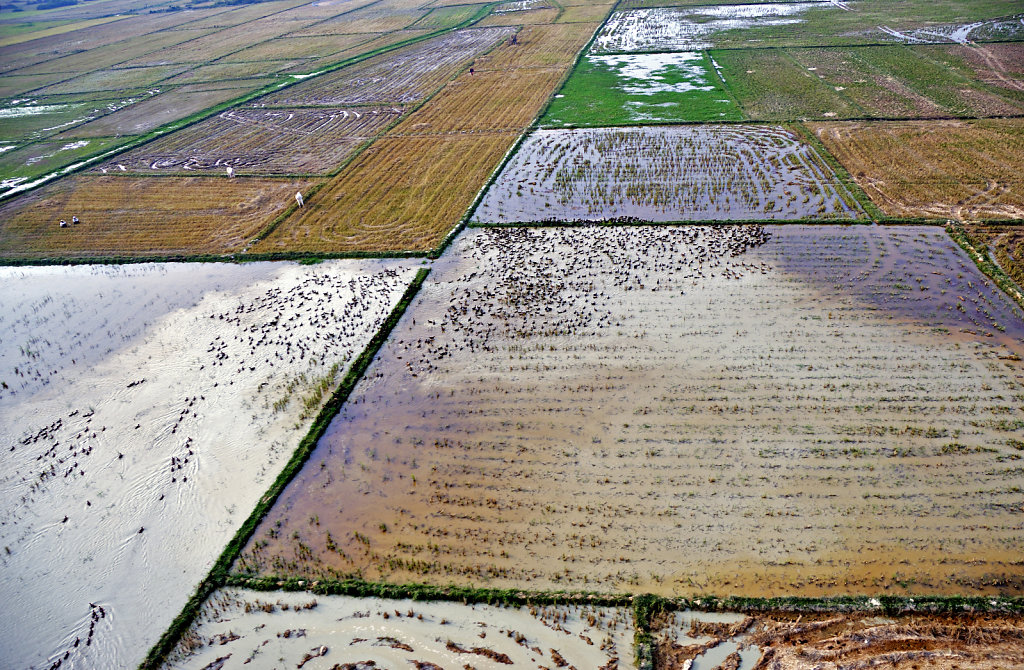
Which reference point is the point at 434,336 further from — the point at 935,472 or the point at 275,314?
the point at 935,472

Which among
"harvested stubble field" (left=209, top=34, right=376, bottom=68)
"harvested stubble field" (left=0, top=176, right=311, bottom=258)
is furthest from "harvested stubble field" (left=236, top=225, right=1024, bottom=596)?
"harvested stubble field" (left=209, top=34, right=376, bottom=68)

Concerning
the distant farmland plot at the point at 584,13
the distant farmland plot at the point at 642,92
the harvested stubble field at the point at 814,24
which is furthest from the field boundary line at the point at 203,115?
the distant farmland plot at the point at 642,92

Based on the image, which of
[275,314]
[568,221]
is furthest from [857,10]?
[275,314]

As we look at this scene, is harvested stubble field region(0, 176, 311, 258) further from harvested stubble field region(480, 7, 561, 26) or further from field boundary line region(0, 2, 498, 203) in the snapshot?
harvested stubble field region(480, 7, 561, 26)

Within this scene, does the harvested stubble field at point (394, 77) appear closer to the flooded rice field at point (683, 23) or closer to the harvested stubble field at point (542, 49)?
the harvested stubble field at point (542, 49)

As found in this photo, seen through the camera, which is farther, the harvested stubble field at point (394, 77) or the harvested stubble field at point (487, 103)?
the harvested stubble field at point (394, 77)

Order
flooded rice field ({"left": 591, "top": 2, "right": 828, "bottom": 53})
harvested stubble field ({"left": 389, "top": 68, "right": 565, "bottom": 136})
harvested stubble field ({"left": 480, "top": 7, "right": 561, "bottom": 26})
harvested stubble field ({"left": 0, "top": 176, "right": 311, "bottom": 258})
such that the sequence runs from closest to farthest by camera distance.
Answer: harvested stubble field ({"left": 0, "top": 176, "right": 311, "bottom": 258})
harvested stubble field ({"left": 389, "top": 68, "right": 565, "bottom": 136})
flooded rice field ({"left": 591, "top": 2, "right": 828, "bottom": 53})
harvested stubble field ({"left": 480, "top": 7, "right": 561, "bottom": 26})
